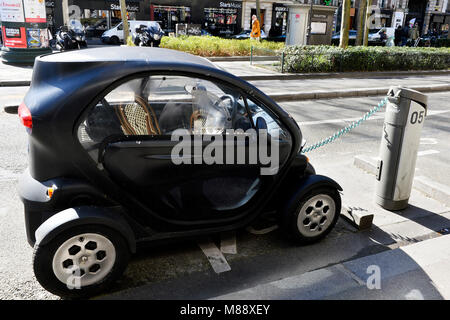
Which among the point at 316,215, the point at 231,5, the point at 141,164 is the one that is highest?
the point at 231,5

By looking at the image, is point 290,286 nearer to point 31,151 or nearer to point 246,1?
point 31,151

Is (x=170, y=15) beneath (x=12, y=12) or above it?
above

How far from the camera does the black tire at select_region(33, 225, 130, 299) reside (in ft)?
8.41

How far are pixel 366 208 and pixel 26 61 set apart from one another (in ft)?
43.1

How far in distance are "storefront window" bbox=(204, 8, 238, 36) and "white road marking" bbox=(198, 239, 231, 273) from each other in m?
35.7

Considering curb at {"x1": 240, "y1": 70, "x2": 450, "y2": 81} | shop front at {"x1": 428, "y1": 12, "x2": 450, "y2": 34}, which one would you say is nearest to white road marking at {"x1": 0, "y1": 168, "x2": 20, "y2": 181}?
curb at {"x1": 240, "y1": 70, "x2": 450, "y2": 81}

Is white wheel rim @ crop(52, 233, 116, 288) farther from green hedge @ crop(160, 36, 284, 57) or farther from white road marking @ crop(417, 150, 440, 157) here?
green hedge @ crop(160, 36, 284, 57)

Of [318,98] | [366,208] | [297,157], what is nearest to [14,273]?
[297,157]

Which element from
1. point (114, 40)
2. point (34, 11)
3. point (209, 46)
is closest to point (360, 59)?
point (209, 46)

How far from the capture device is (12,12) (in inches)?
522

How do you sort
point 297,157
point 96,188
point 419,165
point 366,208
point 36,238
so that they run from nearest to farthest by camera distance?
1. point 36,238
2. point 96,188
3. point 297,157
4. point 366,208
5. point 419,165

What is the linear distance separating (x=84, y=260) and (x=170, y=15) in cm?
3658

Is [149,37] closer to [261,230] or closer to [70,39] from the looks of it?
[70,39]
